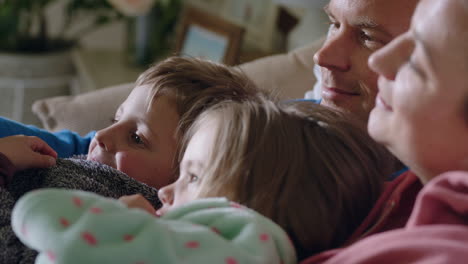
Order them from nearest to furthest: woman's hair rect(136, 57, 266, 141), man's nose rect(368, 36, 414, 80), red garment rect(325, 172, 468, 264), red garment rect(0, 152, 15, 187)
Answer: red garment rect(325, 172, 468, 264)
man's nose rect(368, 36, 414, 80)
red garment rect(0, 152, 15, 187)
woman's hair rect(136, 57, 266, 141)

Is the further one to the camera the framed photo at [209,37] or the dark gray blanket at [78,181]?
the framed photo at [209,37]

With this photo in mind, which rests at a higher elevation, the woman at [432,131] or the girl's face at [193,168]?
the woman at [432,131]

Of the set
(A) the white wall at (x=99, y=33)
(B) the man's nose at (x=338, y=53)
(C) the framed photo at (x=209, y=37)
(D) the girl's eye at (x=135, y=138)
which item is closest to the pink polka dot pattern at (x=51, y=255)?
(D) the girl's eye at (x=135, y=138)

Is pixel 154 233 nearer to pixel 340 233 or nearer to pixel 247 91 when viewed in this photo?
pixel 340 233

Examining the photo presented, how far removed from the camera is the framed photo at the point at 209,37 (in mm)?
2201

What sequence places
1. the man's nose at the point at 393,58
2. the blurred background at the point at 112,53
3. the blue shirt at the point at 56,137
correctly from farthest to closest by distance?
the blurred background at the point at 112,53
the blue shirt at the point at 56,137
the man's nose at the point at 393,58

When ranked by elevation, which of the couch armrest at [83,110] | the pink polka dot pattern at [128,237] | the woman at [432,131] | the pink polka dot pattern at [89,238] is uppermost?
the woman at [432,131]

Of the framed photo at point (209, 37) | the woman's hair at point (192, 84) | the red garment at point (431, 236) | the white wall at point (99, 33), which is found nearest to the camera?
the red garment at point (431, 236)

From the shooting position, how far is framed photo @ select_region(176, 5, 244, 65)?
7.22 ft

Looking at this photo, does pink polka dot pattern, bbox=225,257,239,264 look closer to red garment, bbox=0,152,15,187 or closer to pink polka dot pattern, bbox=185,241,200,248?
pink polka dot pattern, bbox=185,241,200,248

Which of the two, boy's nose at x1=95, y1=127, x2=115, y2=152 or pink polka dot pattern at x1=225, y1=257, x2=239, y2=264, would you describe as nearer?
pink polka dot pattern at x1=225, y1=257, x2=239, y2=264

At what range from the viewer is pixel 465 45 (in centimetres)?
59

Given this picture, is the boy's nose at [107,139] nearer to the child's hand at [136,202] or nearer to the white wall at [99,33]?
the child's hand at [136,202]

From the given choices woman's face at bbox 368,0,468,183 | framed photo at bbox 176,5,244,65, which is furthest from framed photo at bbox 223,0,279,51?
woman's face at bbox 368,0,468,183
